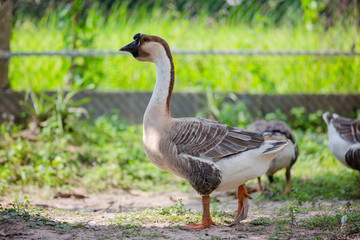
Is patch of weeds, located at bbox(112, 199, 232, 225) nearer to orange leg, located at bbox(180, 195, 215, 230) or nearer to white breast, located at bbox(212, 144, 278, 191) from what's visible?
orange leg, located at bbox(180, 195, 215, 230)

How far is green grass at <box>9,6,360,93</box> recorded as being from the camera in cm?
779

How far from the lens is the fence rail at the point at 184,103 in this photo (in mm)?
7172

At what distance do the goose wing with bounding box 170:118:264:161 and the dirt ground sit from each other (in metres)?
0.63

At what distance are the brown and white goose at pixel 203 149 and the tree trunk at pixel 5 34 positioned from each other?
396 cm

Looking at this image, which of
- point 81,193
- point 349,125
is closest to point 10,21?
point 81,193

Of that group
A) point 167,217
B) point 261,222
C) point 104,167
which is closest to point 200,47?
point 104,167

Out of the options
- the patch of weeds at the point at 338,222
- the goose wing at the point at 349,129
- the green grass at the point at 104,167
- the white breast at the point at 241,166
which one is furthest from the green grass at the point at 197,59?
the patch of weeds at the point at 338,222

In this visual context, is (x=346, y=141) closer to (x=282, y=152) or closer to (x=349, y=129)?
(x=349, y=129)

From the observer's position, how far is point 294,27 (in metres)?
8.87

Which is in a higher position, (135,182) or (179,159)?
(179,159)

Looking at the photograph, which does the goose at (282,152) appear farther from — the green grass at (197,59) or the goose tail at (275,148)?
the green grass at (197,59)

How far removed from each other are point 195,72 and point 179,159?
4.69m

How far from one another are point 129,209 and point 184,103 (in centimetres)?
345

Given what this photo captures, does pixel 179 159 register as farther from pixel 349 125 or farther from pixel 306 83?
A: pixel 306 83
